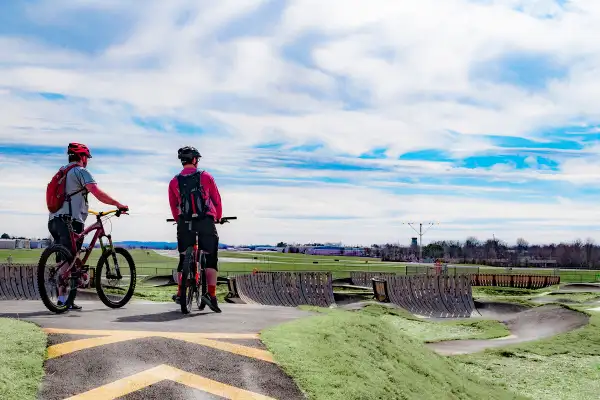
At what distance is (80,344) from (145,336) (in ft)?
2.53

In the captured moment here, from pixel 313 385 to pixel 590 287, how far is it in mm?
44388

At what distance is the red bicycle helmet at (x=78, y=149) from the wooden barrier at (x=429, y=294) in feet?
70.7

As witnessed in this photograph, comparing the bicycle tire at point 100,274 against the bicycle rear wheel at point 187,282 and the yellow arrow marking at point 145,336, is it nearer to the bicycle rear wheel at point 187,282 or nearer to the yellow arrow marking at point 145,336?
the bicycle rear wheel at point 187,282

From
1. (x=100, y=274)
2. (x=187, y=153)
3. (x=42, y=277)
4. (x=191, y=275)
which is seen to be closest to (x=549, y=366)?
(x=191, y=275)

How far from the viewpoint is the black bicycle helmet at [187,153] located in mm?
11031

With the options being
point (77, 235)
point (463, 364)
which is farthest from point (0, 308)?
point (463, 364)

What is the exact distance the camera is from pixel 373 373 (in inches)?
304

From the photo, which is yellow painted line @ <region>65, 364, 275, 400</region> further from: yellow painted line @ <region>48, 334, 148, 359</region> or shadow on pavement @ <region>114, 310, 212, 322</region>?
shadow on pavement @ <region>114, 310, 212, 322</region>

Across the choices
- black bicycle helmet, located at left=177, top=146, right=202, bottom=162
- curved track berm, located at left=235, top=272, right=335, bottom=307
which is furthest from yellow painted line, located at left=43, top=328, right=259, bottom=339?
curved track berm, located at left=235, top=272, right=335, bottom=307

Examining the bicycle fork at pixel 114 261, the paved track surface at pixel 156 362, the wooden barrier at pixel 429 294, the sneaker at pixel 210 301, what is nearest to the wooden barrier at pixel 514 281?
the wooden barrier at pixel 429 294

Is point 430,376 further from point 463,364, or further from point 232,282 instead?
point 232,282

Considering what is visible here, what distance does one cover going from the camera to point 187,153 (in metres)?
11.0

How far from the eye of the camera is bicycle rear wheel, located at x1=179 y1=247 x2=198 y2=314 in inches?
410

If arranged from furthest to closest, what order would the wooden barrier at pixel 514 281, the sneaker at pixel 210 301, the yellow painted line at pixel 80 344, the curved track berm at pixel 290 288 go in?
1. the wooden barrier at pixel 514 281
2. the curved track berm at pixel 290 288
3. the sneaker at pixel 210 301
4. the yellow painted line at pixel 80 344
